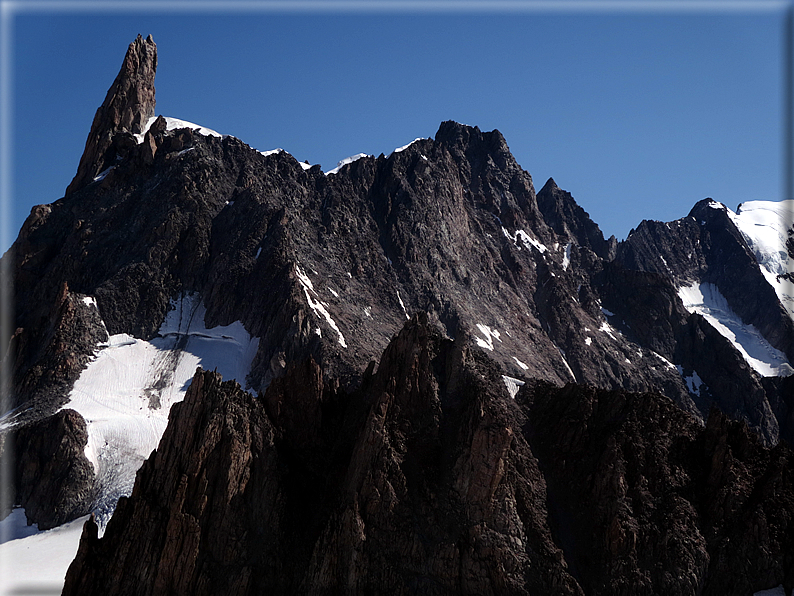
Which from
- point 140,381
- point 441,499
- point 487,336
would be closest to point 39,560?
point 140,381

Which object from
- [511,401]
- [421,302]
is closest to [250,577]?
[511,401]

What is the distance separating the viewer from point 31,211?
496 ft

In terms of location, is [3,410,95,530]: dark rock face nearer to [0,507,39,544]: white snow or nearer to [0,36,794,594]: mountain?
[0,36,794,594]: mountain

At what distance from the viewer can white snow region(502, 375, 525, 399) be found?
78000mm

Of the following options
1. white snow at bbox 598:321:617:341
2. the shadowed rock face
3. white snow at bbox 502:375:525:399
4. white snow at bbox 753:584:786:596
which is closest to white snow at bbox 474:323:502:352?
white snow at bbox 598:321:617:341

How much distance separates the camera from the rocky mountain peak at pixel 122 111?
160625 millimetres

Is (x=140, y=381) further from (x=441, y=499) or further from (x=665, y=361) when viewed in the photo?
(x=665, y=361)

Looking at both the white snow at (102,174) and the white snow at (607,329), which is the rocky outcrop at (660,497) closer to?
the white snow at (102,174)

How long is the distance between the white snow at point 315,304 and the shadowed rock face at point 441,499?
178 feet

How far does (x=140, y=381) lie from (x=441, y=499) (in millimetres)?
71006

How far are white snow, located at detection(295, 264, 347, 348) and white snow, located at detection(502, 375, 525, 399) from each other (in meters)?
43.9

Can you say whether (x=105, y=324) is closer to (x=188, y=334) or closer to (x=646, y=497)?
(x=188, y=334)

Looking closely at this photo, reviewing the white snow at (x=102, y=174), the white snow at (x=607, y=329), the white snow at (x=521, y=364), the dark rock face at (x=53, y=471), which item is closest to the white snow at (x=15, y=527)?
the dark rock face at (x=53, y=471)

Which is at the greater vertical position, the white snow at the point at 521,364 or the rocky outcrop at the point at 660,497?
the white snow at the point at 521,364
